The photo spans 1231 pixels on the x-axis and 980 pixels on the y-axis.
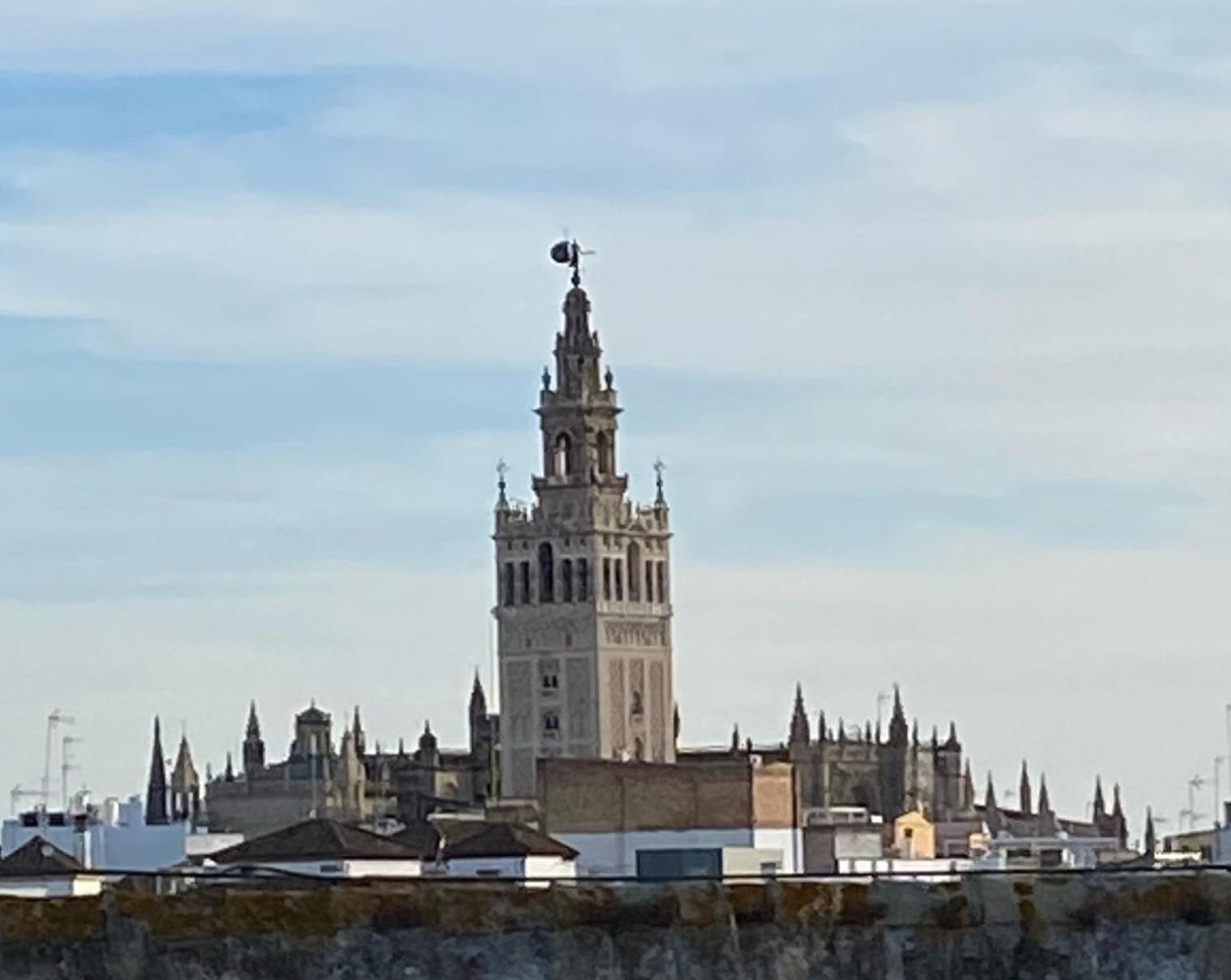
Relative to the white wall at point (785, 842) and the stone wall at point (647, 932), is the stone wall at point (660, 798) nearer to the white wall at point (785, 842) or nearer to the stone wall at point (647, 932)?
the white wall at point (785, 842)

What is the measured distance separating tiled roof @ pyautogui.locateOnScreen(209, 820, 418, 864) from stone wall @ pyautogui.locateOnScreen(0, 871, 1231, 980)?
5973 cm

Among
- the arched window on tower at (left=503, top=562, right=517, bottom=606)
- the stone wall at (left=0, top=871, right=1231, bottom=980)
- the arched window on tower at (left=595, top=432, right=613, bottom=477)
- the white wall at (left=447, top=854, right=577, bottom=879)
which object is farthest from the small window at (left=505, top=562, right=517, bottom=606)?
the stone wall at (left=0, top=871, right=1231, bottom=980)

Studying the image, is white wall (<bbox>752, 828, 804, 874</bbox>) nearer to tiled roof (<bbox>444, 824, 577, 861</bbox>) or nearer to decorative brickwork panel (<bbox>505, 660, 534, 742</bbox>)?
tiled roof (<bbox>444, 824, 577, 861</bbox>)

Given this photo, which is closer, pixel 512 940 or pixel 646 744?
pixel 512 940

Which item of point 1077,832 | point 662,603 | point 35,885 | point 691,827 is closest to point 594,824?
point 691,827

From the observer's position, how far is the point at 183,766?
18425 centimetres

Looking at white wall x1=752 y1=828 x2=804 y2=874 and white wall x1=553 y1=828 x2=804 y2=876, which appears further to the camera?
white wall x1=752 y1=828 x2=804 y2=874

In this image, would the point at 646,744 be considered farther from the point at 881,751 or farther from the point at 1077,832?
the point at 1077,832

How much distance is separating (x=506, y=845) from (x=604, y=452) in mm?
112438

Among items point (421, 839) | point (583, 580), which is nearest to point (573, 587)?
point (583, 580)

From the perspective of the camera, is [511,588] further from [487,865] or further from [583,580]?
[487,865]

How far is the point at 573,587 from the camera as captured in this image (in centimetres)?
18775

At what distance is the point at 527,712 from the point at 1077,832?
26.8m

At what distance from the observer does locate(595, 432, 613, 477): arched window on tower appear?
188 metres
